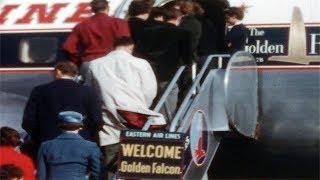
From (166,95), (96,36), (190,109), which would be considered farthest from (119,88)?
(190,109)

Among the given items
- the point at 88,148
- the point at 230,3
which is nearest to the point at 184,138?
the point at 88,148

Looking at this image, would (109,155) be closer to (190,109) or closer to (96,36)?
(190,109)

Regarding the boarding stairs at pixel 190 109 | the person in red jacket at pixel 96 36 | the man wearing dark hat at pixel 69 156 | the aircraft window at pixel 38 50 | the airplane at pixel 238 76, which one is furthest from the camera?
the aircraft window at pixel 38 50

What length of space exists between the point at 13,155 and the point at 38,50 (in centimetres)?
413

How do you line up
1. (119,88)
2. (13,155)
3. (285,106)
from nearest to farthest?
(13,155) → (119,88) → (285,106)

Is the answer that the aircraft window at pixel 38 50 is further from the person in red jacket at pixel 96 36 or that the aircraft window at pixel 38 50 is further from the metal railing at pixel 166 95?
the metal railing at pixel 166 95

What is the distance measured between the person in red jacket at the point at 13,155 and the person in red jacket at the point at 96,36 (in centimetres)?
119

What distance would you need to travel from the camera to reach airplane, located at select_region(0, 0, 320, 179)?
11.0 m

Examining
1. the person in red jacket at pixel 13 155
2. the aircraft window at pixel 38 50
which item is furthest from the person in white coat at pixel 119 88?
the aircraft window at pixel 38 50

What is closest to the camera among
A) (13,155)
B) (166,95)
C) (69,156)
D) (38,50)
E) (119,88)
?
(69,156)

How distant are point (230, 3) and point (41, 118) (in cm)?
398

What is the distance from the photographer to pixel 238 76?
11.3 m

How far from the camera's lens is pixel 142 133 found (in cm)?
942

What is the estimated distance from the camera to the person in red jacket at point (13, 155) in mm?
9305
